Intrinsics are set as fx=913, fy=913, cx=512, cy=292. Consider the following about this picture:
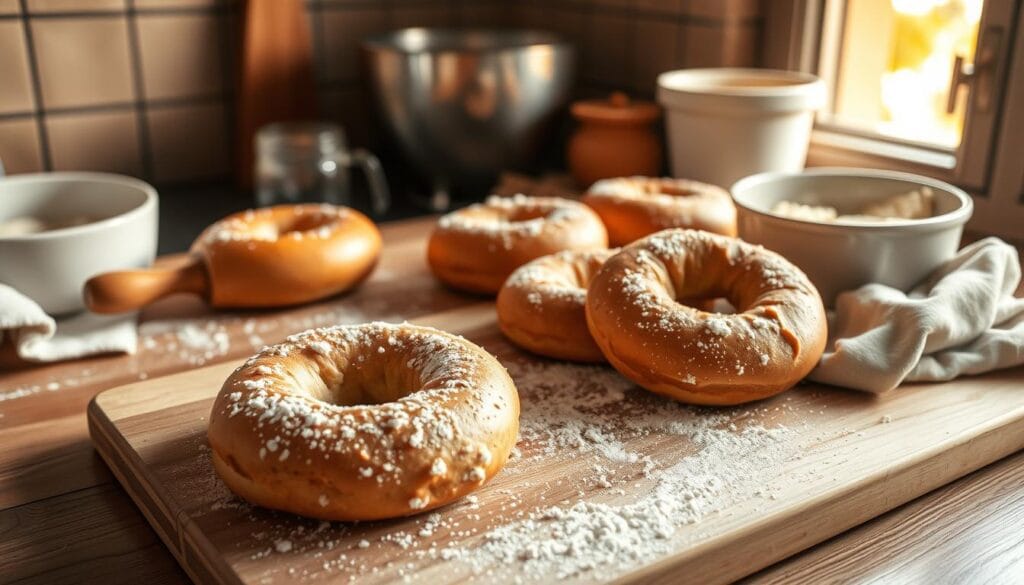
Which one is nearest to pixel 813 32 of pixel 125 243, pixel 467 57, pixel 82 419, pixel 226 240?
pixel 467 57

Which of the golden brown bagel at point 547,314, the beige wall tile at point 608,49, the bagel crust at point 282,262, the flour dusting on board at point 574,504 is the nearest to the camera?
the flour dusting on board at point 574,504

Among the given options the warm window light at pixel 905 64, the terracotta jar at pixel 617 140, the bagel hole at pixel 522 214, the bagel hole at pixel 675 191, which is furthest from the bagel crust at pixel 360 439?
the warm window light at pixel 905 64

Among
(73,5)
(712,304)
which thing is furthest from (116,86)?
(712,304)

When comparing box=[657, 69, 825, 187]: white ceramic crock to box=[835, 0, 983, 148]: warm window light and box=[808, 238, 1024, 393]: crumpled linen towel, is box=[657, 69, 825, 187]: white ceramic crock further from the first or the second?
box=[808, 238, 1024, 393]: crumpled linen towel

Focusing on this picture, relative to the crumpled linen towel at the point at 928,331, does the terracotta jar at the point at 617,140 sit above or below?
above

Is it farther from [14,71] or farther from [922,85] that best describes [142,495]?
[922,85]

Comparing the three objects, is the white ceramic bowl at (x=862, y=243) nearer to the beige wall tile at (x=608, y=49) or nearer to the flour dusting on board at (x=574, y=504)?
the flour dusting on board at (x=574, y=504)

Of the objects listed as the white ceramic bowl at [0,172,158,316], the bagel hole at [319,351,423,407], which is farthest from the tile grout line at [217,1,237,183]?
the bagel hole at [319,351,423,407]

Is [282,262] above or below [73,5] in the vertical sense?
below
